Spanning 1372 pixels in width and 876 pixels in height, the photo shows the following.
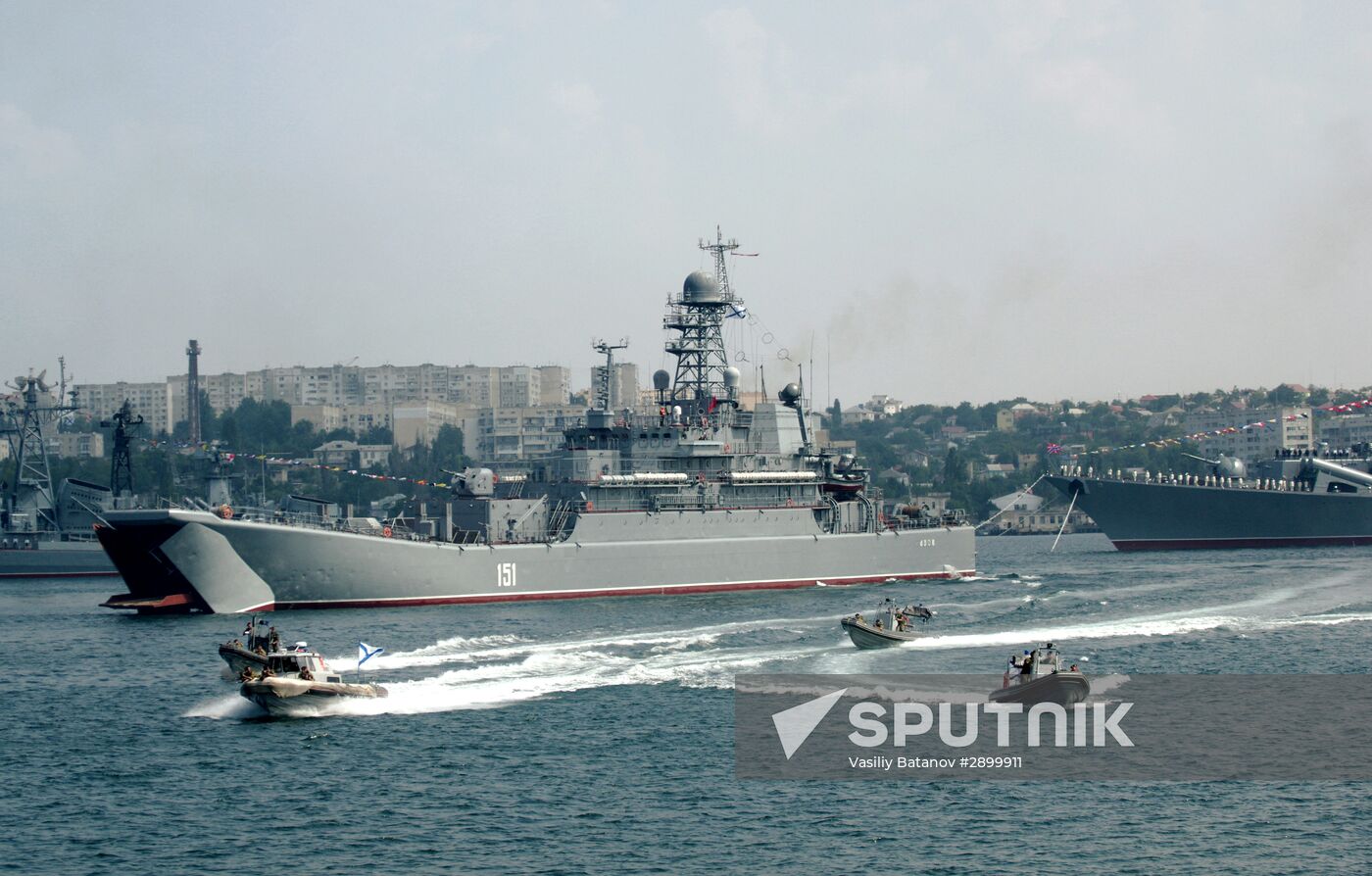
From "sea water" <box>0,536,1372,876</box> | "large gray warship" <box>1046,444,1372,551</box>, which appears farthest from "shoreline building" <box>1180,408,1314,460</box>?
"sea water" <box>0,536,1372,876</box>

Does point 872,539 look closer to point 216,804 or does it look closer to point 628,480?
point 628,480

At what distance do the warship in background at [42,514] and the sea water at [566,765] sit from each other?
34.6 metres

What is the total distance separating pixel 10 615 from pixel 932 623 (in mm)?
33089

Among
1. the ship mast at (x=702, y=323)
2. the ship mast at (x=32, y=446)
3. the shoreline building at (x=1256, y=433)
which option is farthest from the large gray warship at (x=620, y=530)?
the shoreline building at (x=1256, y=433)

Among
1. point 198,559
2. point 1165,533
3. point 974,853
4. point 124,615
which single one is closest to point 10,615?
point 124,615

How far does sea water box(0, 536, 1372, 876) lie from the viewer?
23.1m

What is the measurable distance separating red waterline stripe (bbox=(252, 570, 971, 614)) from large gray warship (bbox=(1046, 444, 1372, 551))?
26.9 metres

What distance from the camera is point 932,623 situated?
4672cm

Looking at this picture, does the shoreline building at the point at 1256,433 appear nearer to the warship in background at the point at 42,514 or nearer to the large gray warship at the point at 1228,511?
the large gray warship at the point at 1228,511

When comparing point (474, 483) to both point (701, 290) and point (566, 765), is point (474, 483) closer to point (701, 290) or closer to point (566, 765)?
point (701, 290)

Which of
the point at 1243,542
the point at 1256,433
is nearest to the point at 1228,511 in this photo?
the point at 1243,542

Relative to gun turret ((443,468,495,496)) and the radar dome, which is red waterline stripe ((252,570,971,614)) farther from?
the radar dome

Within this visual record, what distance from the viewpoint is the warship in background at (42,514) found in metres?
81.9

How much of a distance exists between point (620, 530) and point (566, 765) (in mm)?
28575
